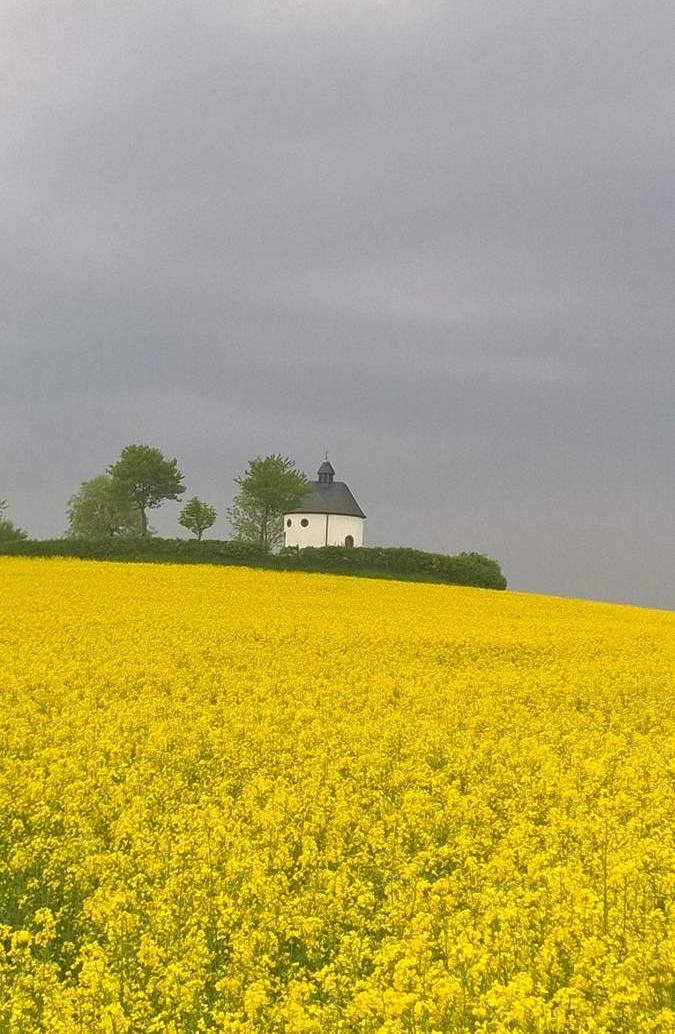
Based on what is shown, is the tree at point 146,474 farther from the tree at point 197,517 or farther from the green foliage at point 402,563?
the green foliage at point 402,563

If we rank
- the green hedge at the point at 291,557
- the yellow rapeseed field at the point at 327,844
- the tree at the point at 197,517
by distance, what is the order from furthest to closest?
the tree at the point at 197,517 → the green hedge at the point at 291,557 → the yellow rapeseed field at the point at 327,844

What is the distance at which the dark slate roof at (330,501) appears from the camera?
3268 inches

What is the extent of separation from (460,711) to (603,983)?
7.64 meters

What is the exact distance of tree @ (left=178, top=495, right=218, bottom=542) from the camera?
70062mm

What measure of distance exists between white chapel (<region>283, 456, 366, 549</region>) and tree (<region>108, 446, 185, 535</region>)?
11076 millimetres

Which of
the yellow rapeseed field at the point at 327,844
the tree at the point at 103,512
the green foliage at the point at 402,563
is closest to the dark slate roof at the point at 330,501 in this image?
the tree at the point at 103,512

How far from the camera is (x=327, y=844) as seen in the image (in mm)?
7602

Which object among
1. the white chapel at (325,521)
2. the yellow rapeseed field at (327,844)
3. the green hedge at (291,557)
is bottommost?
the yellow rapeseed field at (327,844)

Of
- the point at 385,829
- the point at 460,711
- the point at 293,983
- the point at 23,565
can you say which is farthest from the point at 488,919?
the point at 23,565

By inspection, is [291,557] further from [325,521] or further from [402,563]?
[325,521]

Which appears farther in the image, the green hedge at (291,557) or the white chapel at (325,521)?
the white chapel at (325,521)

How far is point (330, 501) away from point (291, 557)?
35.2 metres

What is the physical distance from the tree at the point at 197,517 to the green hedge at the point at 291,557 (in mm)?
19683

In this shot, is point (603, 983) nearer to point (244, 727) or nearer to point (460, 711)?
point (244, 727)
